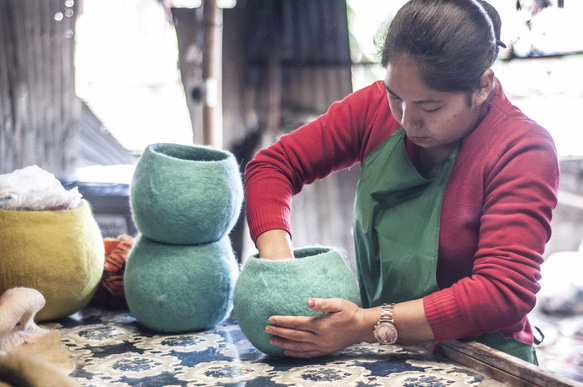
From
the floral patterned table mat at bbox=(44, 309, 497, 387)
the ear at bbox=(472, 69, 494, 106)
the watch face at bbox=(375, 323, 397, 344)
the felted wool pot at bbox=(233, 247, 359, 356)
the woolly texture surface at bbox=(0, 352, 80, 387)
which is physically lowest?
the floral patterned table mat at bbox=(44, 309, 497, 387)

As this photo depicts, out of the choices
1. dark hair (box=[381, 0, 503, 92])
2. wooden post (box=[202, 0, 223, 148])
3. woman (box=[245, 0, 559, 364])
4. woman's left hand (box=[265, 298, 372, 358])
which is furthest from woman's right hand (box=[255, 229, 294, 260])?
wooden post (box=[202, 0, 223, 148])

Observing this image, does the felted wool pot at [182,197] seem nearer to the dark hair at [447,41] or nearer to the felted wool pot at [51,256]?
the felted wool pot at [51,256]

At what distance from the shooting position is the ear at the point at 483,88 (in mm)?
821

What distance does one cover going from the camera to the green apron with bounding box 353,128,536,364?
86cm

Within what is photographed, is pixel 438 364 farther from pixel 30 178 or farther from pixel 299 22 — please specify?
pixel 299 22

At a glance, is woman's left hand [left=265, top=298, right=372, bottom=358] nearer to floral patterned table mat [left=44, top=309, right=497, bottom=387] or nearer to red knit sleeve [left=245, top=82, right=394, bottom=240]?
floral patterned table mat [left=44, top=309, right=497, bottom=387]

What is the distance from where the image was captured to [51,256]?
0.94 m

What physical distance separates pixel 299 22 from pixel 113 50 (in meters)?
0.75

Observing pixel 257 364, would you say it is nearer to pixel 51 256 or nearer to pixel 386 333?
pixel 386 333

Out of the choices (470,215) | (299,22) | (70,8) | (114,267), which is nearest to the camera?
(470,215)

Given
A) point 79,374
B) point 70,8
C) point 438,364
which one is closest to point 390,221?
point 438,364

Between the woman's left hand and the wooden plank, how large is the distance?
146 mm

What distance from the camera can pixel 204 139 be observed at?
197 cm

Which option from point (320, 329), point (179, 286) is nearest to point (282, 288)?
point (320, 329)
